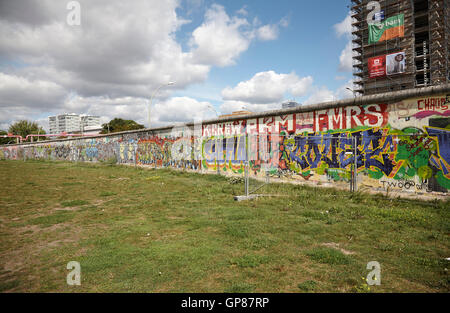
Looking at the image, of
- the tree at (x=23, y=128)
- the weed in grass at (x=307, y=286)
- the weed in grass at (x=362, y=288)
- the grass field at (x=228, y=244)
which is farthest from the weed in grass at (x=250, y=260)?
the tree at (x=23, y=128)

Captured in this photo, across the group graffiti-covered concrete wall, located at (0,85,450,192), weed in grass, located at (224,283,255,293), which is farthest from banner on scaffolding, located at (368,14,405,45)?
weed in grass, located at (224,283,255,293)

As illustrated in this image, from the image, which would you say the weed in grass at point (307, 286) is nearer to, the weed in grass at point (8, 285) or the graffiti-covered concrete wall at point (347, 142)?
the weed in grass at point (8, 285)

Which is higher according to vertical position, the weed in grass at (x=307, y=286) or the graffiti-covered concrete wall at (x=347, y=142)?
the graffiti-covered concrete wall at (x=347, y=142)

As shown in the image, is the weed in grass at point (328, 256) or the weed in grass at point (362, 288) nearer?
the weed in grass at point (362, 288)

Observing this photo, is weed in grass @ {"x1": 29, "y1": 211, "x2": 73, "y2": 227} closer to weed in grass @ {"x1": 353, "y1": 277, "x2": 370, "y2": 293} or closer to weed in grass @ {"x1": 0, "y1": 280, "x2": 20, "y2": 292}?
weed in grass @ {"x1": 0, "y1": 280, "x2": 20, "y2": 292}

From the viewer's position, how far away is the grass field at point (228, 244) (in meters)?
3.69

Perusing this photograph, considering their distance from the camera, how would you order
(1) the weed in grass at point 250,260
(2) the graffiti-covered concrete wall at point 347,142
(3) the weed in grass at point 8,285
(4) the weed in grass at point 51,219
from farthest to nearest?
(2) the graffiti-covered concrete wall at point 347,142, (4) the weed in grass at point 51,219, (1) the weed in grass at point 250,260, (3) the weed in grass at point 8,285

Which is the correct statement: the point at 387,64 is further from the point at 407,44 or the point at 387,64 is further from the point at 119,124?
the point at 119,124

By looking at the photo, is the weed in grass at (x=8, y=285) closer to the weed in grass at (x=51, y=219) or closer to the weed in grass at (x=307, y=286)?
the weed in grass at (x=51, y=219)

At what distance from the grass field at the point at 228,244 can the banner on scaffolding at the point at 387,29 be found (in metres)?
56.7

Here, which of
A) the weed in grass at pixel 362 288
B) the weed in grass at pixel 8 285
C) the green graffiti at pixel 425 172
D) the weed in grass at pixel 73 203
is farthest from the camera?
the green graffiti at pixel 425 172

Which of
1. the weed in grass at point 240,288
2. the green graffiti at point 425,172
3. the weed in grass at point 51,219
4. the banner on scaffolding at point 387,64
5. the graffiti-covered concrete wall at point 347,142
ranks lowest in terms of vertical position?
the weed in grass at point 240,288

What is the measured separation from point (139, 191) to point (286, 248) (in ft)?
26.6
